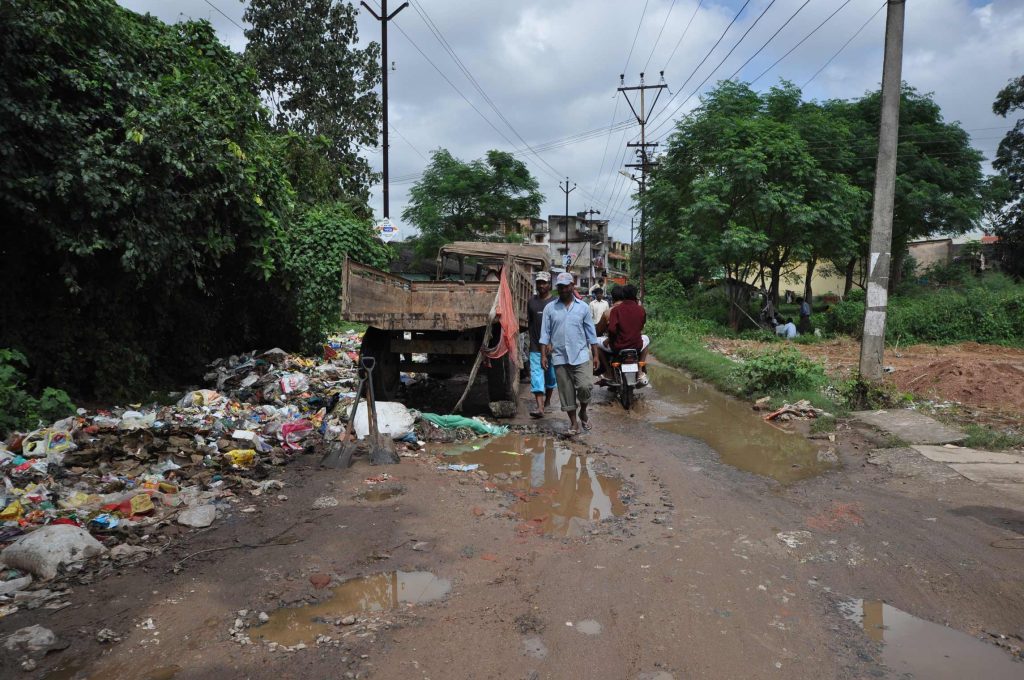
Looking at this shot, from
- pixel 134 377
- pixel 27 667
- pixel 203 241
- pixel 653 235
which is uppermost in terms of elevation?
pixel 653 235

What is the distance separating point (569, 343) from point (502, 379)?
1268 mm

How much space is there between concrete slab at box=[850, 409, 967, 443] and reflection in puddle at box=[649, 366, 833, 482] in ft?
2.82

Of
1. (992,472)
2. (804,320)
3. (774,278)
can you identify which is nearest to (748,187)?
(774,278)

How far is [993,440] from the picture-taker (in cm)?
676

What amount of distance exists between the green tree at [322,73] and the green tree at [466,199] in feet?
39.8

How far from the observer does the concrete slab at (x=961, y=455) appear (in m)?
6.17

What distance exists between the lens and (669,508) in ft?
17.2

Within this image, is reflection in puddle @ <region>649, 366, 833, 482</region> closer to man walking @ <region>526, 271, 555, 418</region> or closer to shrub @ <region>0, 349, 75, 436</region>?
man walking @ <region>526, 271, 555, 418</region>

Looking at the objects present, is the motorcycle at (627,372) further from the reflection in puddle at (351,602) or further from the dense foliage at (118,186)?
the reflection in puddle at (351,602)

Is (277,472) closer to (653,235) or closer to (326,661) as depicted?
(326,661)

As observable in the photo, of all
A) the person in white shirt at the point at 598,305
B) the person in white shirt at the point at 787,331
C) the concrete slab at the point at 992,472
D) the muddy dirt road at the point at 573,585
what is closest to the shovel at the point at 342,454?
the muddy dirt road at the point at 573,585

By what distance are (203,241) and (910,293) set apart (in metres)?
30.6

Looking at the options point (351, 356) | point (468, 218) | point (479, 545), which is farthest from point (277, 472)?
point (468, 218)

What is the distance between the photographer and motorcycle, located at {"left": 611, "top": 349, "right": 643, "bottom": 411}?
955cm
